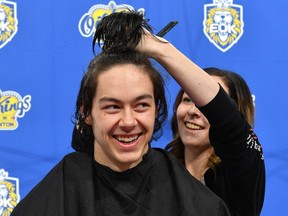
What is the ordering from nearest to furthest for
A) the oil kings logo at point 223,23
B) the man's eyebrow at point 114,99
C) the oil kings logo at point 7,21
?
the man's eyebrow at point 114,99 < the oil kings logo at point 7,21 < the oil kings logo at point 223,23

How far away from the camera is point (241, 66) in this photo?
1.69 meters

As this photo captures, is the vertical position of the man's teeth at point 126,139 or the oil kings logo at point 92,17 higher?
the oil kings logo at point 92,17

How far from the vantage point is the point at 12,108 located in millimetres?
1531

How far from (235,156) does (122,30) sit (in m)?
0.34

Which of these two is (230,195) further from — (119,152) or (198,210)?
(119,152)

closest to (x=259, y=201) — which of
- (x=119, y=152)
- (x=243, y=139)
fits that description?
(x=243, y=139)

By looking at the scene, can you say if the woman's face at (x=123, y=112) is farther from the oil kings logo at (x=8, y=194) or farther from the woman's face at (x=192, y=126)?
the oil kings logo at (x=8, y=194)

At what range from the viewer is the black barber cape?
2.44 feet

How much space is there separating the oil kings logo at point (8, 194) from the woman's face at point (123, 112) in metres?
0.91

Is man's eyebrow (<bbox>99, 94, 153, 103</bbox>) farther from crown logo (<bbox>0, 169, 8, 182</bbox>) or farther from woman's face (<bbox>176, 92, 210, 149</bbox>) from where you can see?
crown logo (<bbox>0, 169, 8, 182</bbox>)

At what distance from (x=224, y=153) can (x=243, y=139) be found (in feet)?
0.16

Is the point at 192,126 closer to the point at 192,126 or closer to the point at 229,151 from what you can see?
the point at 192,126

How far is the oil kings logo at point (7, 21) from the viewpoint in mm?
1510

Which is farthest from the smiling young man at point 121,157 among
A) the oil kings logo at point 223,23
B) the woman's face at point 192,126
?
the oil kings logo at point 223,23
